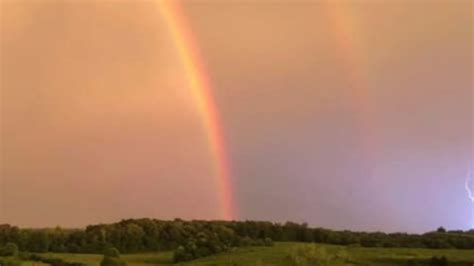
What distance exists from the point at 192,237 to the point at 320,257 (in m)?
62.3

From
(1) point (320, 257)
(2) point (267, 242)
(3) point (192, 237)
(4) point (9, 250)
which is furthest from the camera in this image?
(3) point (192, 237)

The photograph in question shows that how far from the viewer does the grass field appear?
9594cm

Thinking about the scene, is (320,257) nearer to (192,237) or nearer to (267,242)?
(267,242)

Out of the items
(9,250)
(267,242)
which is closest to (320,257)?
(267,242)

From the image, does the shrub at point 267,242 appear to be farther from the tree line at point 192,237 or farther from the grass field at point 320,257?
the grass field at point 320,257

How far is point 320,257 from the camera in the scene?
8725cm

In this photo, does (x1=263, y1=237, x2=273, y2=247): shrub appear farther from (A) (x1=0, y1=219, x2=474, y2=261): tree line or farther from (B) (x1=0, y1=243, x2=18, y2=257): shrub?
(B) (x1=0, y1=243, x2=18, y2=257): shrub

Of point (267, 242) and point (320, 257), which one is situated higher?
point (267, 242)

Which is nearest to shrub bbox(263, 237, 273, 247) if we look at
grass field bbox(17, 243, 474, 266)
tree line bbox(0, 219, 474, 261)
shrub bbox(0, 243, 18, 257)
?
tree line bbox(0, 219, 474, 261)

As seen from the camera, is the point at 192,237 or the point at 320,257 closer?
the point at 320,257

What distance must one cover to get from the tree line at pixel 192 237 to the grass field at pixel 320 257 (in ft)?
26.8

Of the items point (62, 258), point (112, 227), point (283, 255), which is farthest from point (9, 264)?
point (112, 227)

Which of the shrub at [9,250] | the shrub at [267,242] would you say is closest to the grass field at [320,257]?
the shrub at [267,242]

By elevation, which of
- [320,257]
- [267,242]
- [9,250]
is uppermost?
[267,242]
